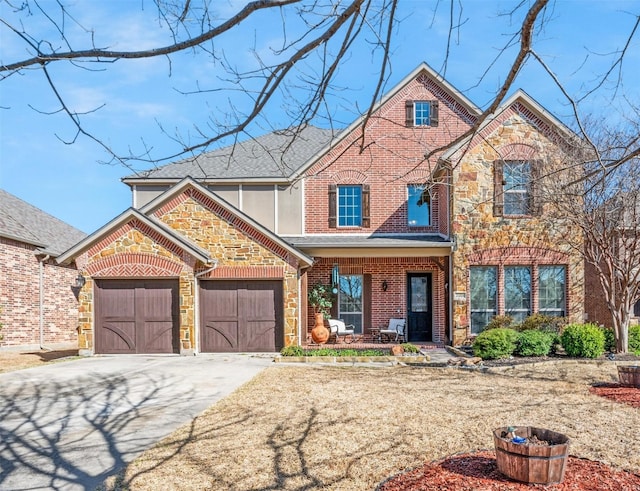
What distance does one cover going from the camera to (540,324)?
15383 mm

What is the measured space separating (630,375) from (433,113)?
37.6 feet

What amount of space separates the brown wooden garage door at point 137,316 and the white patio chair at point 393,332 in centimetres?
690

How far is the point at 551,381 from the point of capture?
10.3 metres

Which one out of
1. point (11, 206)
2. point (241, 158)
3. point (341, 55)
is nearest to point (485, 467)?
point (341, 55)

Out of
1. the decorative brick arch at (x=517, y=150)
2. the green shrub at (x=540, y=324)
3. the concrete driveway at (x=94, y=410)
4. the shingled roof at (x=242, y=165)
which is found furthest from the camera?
the shingled roof at (x=242, y=165)

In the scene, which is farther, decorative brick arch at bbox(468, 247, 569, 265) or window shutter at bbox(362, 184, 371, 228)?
window shutter at bbox(362, 184, 371, 228)

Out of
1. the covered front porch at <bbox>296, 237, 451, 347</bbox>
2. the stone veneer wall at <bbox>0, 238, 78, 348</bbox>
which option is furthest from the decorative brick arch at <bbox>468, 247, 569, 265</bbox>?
the stone veneer wall at <bbox>0, 238, 78, 348</bbox>

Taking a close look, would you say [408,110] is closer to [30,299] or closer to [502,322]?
[502,322]

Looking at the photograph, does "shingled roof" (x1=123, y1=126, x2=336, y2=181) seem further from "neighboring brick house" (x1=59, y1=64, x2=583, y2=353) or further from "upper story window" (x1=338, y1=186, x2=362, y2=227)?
"upper story window" (x1=338, y1=186, x2=362, y2=227)

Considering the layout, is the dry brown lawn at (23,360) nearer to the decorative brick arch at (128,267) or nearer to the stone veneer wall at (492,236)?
the decorative brick arch at (128,267)

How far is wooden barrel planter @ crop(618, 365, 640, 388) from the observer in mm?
9344

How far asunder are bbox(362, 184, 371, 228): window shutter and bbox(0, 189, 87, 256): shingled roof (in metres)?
12.7

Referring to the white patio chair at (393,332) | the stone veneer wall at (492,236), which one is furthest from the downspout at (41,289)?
the stone veneer wall at (492,236)

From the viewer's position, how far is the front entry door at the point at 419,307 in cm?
1800
